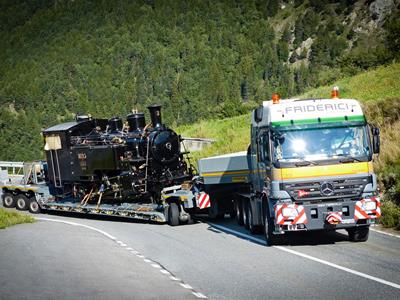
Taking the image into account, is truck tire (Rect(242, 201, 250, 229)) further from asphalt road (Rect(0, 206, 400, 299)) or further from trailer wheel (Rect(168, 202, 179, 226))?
trailer wheel (Rect(168, 202, 179, 226))

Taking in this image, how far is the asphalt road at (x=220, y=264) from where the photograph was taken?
33.2 feet

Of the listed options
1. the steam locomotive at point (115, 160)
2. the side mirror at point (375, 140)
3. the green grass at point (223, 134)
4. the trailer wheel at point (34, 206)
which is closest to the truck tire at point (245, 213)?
the side mirror at point (375, 140)

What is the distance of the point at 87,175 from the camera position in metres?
26.1

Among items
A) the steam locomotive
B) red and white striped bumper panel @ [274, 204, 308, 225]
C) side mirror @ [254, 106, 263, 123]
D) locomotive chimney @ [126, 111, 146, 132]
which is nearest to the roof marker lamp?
red and white striped bumper panel @ [274, 204, 308, 225]

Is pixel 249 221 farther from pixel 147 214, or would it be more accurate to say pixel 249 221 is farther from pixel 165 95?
pixel 165 95

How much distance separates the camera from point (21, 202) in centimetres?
3058

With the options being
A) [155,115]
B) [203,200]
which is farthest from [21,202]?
[203,200]

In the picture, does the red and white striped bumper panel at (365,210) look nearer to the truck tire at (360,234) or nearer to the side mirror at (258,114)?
the truck tire at (360,234)

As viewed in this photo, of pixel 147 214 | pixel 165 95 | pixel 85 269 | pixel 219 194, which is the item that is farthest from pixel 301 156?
pixel 165 95

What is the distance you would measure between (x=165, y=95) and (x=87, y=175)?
149m

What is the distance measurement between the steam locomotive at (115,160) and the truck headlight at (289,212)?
32.6 ft

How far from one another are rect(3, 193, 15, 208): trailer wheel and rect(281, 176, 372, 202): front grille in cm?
2062

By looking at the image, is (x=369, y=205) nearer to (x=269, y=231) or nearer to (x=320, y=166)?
(x=320, y=166)

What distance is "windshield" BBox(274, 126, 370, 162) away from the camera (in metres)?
14.0
